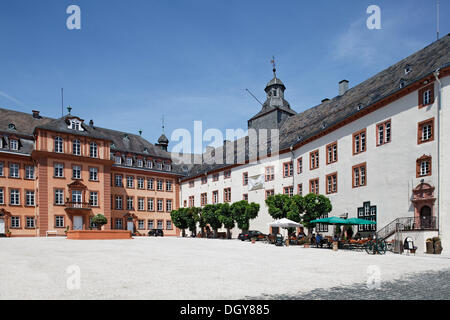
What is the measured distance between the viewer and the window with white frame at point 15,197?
145ft

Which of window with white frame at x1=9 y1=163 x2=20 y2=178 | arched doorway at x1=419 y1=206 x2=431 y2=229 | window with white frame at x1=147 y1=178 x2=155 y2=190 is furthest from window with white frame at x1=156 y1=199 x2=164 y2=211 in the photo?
arched doorway at x1=419 y1=206 x2=431 y2=229

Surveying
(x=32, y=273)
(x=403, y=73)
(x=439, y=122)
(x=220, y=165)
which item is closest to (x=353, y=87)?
(x=403, y=73)

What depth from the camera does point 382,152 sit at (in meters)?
28.3

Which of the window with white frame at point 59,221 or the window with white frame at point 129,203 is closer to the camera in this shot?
the window with white frame at point 59,221

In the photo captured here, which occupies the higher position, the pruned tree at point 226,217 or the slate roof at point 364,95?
the slate roof at point 364,95

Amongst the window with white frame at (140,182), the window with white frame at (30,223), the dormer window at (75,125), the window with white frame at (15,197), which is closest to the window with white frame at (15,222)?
the window with white frame at (30,223)

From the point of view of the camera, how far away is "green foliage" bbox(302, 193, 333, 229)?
32531mm

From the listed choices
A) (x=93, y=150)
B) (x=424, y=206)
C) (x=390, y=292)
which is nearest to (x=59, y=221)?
(x=93, y=150)

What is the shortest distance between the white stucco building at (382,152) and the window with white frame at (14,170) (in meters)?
28.2

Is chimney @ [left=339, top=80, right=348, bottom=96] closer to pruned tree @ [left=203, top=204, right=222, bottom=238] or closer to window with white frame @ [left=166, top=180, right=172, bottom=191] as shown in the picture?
pruned tree @ [left=203, top=204, right=222, bottom=238]

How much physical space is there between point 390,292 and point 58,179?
43.5 meters

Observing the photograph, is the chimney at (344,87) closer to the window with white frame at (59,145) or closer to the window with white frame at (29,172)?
the window with white frame at (59,145)
